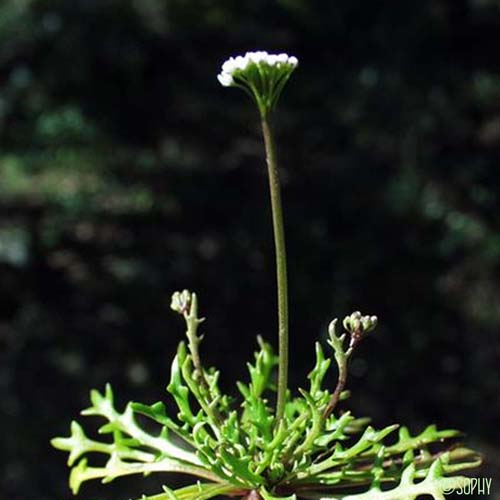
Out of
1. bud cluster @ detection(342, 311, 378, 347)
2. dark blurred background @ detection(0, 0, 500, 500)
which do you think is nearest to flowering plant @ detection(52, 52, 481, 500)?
bud cluster @ detection(342, 311, 378, 347)

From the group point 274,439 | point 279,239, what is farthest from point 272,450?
point 279,239

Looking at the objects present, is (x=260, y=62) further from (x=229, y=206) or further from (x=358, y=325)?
(x=229, y=206)

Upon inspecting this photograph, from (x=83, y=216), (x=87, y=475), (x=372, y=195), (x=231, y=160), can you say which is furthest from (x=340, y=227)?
(x=87, y=475)

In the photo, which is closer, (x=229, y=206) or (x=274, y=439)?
(x=274, y=439)

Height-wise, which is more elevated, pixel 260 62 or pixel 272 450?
pixel 260 62

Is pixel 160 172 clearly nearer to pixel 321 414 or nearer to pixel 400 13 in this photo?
pixel 400 13

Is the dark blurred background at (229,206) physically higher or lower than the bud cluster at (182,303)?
higher

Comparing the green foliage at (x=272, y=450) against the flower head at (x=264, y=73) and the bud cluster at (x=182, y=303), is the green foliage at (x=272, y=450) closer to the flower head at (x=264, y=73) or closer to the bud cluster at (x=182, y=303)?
the bud cluster at (x=182, y=303)

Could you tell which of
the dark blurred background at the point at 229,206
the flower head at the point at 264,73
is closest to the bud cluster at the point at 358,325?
the flower head at the point at 264,73
